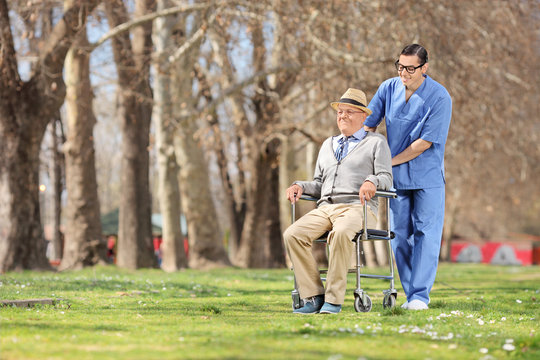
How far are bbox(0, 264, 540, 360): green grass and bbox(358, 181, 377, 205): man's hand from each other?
98 centimetres

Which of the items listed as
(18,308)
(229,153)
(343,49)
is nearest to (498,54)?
(343,49)

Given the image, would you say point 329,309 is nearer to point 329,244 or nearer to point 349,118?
point 329,244

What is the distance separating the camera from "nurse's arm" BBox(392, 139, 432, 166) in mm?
7598

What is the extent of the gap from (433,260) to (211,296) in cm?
278

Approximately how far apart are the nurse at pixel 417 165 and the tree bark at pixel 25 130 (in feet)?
27.7

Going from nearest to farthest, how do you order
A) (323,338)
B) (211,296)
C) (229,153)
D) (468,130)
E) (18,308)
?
(323,338) → (18,308) → (211,296) → (468,130) → (229,153)

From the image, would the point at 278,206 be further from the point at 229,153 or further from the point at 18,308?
the point at 18,308

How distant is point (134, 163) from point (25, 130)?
160 inches

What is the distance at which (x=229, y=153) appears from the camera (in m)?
28.5

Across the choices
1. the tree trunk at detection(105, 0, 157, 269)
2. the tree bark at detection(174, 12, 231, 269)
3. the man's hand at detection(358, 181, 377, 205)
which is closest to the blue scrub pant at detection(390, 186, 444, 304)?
the man's hand at detection(358, 181, 377, 205)

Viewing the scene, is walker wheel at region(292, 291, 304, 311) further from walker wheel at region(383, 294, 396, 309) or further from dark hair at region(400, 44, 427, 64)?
dark hair at region(400, 44, 427, 64)

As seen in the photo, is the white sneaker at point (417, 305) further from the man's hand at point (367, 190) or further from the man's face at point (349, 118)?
the man's face at point (349, 118)

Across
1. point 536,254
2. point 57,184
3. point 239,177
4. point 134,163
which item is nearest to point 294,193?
point 134,163

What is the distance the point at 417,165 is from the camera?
304 inches
